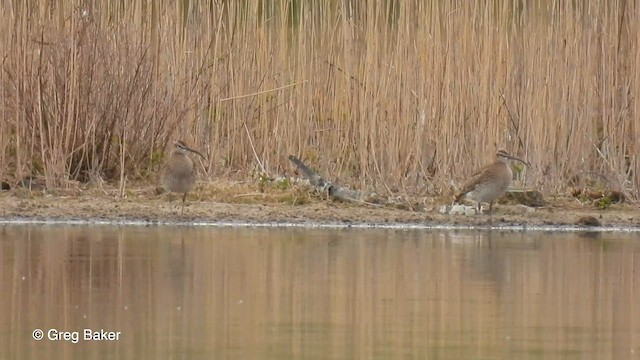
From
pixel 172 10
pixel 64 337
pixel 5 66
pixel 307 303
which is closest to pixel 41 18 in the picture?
pixel 5 66

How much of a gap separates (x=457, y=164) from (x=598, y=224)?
4.56ft

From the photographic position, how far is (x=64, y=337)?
6.40 m

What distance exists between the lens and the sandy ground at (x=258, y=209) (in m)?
11.5

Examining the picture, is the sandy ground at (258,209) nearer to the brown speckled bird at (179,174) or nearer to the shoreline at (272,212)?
the shoreline at (272,212)

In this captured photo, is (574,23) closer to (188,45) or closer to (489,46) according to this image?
(489,46)

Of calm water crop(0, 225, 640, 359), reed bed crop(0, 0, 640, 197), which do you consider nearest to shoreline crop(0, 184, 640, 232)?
reed bed crop(0, 0, 640, 197)

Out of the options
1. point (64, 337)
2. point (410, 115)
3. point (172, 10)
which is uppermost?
point (172, 10)

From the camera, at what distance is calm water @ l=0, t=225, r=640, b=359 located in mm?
6398

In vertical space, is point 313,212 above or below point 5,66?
below

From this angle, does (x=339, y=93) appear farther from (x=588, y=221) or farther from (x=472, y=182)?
(x=588, y=221)

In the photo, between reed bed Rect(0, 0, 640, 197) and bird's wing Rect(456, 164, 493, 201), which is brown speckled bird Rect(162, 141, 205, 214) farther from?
bird's wing Rect(456, 164, 493, 201)

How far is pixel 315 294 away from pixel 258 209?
4.06m

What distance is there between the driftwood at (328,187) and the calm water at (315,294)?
51.5 inches

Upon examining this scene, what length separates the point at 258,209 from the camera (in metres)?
11.8
